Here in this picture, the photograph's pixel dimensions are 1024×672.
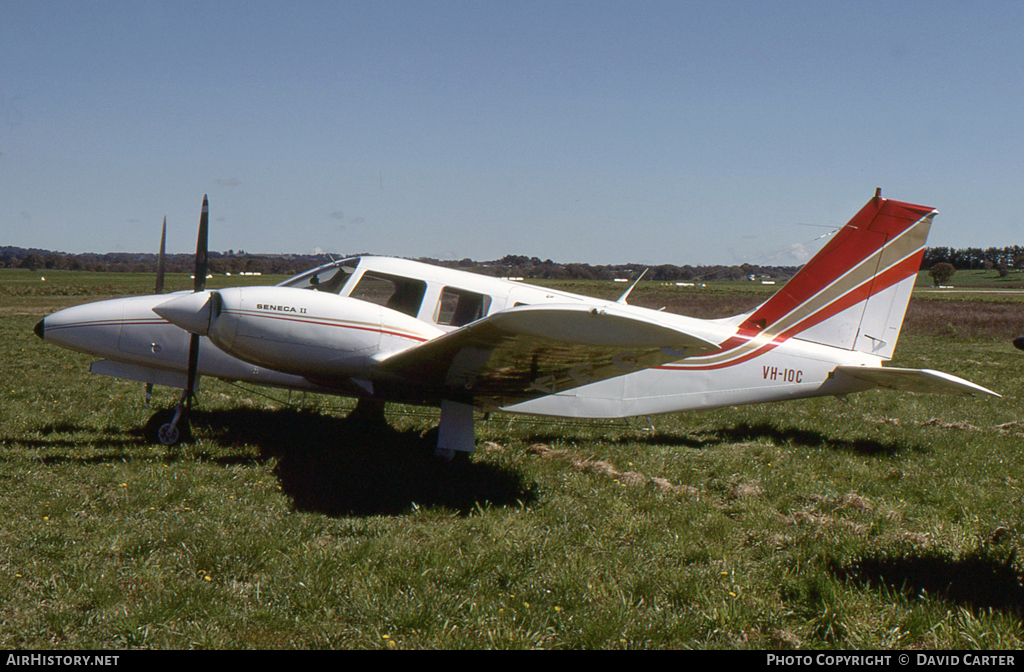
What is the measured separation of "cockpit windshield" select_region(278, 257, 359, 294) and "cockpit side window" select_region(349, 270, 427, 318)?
0.22 metres

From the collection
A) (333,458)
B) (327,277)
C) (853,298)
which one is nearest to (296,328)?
(327,277)

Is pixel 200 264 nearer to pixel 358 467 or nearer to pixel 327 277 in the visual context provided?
pixel 327 277

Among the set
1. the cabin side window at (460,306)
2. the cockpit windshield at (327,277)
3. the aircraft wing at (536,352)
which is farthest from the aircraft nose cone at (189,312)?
the cabin side window at (460,306)

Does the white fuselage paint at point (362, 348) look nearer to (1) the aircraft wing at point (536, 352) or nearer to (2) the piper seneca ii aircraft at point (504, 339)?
(2) the piper seneca ii aircraft at point (504, 339)

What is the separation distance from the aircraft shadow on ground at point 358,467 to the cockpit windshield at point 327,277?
1.85 metres

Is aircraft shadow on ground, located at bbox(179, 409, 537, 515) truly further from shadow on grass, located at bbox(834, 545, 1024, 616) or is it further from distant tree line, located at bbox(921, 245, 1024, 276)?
distant tree line, located at bbox(921, 245, 1024, 276)

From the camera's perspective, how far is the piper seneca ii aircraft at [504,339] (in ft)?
18.6

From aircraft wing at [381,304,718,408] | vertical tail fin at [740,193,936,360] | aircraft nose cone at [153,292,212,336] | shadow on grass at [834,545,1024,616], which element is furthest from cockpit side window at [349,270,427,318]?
shadow on grass at [834,545,1024,616]

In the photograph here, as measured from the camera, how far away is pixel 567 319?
4555mm

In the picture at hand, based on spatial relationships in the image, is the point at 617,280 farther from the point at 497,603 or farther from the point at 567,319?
the point at 497,603

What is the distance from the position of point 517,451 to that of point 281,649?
14.1 ft

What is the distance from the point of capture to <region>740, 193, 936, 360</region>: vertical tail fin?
808cm

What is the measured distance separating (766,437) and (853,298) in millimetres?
2123

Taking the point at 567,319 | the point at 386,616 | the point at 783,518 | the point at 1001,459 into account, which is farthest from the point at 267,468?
the point at 1001,459
